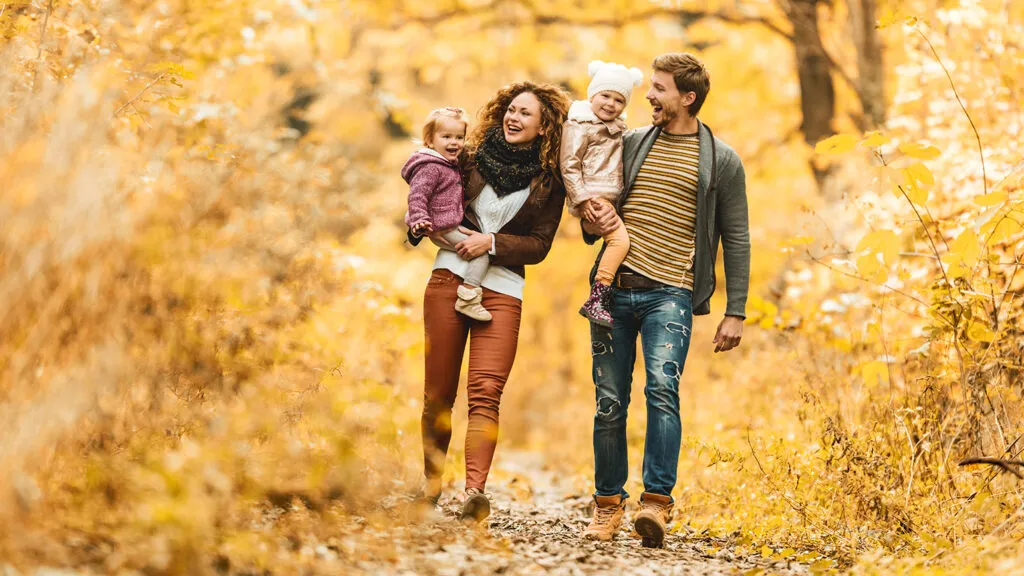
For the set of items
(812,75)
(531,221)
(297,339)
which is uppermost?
(812,75)

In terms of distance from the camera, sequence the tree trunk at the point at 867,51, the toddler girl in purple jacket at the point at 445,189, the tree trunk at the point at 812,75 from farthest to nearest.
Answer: the tree trunk at the point at 812,75
the tree trunk at the point at 867,51
the toddler girl in purple jacket at the point at 445,189

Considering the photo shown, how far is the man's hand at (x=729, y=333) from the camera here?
4.55 m

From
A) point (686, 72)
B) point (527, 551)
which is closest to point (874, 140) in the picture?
point (686, 72)

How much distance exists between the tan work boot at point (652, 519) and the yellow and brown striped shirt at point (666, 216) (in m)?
1.00

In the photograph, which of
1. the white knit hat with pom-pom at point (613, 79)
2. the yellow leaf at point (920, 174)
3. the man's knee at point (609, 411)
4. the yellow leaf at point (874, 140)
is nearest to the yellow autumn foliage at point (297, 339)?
the yellow leaf at point (920, 174)

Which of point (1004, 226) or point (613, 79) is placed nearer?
point (1004, 226)

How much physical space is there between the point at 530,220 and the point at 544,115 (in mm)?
514

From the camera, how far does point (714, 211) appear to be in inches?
179

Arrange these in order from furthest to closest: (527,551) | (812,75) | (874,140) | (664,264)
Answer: (812,75)
(664,264)
(874,140)
(527,551)

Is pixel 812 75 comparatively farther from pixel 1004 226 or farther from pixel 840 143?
pixel 1004 226

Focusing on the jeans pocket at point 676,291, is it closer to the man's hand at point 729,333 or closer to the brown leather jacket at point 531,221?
the man's hand at point 729,333

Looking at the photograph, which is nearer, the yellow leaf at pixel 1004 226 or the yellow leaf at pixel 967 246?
the yellow leaf at pixel 1004 226

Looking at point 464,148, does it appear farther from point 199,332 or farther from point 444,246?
point 199,332

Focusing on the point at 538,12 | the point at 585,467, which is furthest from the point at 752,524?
the point at 538,12
